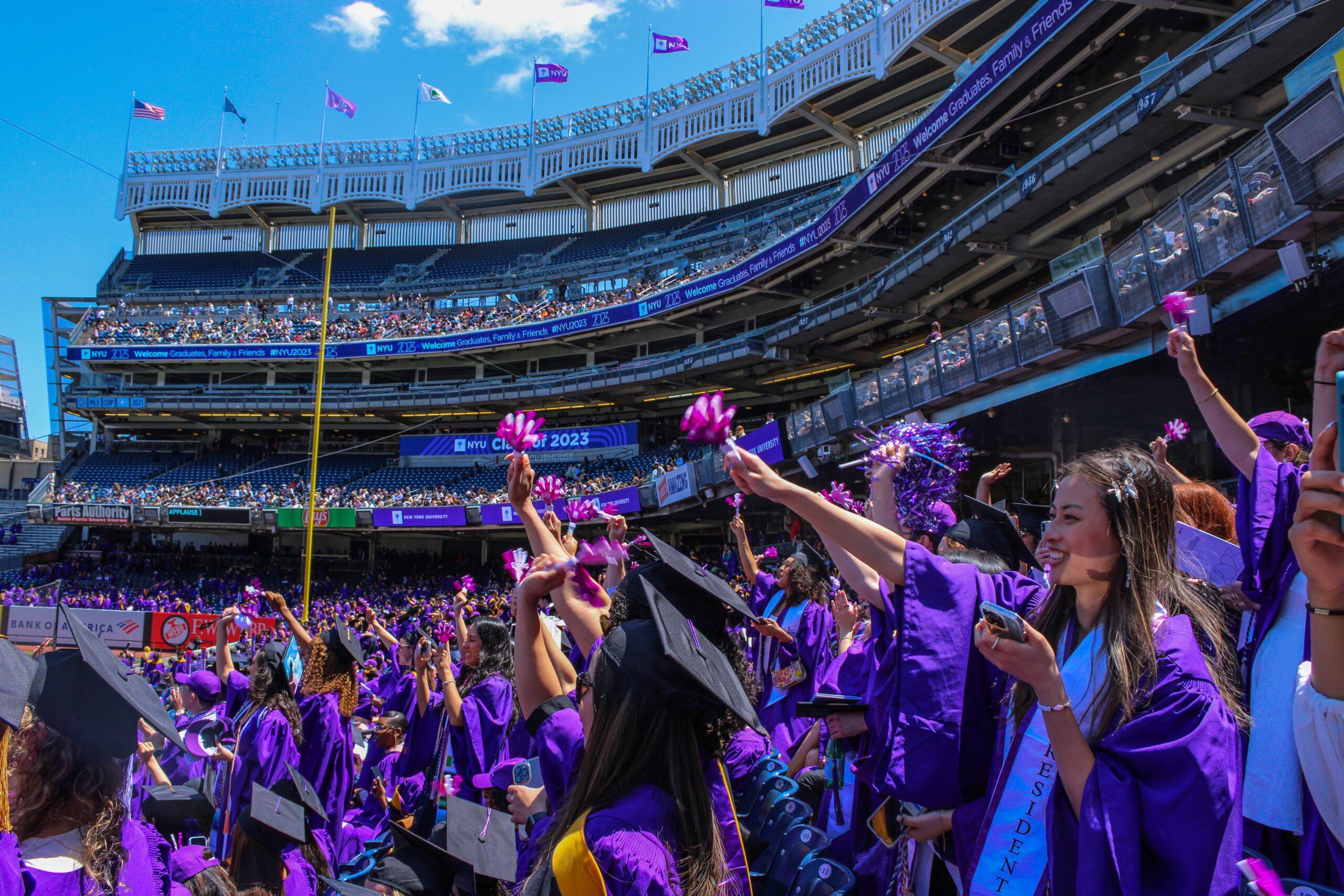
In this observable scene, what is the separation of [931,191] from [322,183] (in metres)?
33.1

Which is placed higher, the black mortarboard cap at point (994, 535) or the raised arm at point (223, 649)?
the black mortarboard cap at point (994, 535)

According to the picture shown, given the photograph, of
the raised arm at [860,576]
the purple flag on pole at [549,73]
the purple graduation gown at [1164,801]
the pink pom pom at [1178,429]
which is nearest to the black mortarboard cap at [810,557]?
the pink pom pom at [1178,429]

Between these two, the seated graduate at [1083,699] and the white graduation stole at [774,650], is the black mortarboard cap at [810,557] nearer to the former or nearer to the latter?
the white graduation stole at [774,650]

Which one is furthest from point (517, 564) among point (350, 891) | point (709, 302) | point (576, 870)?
point (709, 302)

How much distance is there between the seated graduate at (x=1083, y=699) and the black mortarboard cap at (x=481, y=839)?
4.40 feet

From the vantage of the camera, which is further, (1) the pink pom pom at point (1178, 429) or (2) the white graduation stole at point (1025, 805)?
(1) the pink pom pom at point (1178, 429)

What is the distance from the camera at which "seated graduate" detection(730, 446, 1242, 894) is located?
170cm

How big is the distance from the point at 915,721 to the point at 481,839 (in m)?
1.57

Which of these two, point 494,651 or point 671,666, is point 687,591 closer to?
point 671,666

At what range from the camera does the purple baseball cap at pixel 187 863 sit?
9.69 feet

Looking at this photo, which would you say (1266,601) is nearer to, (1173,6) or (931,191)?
(1173,6)

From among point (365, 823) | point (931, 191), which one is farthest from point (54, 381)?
point (365, 823)

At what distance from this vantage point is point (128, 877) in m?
2.17

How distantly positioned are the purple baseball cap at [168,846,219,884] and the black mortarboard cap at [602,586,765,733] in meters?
2.25
